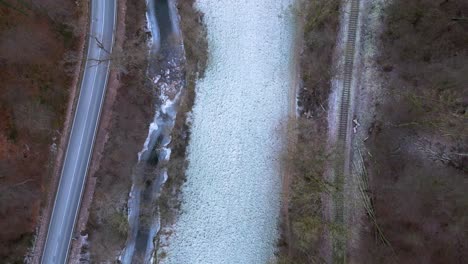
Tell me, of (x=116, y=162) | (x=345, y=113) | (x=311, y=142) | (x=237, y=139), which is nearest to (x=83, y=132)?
(x=116, y=162)

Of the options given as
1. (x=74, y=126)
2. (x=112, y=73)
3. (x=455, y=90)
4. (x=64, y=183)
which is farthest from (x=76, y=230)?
(x=455, y=90)

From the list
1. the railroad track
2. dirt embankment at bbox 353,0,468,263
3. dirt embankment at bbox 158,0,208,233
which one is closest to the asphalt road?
dirt embankment at bbox 158,0,208,233

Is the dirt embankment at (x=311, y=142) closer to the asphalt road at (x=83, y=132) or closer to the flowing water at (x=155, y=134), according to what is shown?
the flowing water at (x=155, y=134)

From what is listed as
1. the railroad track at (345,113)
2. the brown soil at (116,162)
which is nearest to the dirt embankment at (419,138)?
the railroad track at (345,113)

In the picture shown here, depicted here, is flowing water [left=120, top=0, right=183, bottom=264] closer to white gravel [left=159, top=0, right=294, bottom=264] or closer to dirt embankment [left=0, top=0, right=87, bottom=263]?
white gravel [left=159, top=0, right=294, bottom=264]

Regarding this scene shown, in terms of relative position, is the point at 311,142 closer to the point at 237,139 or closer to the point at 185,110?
the point at 237,139

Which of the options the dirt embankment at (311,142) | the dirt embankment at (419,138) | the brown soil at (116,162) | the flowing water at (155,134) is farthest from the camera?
the flowing water at (155,134)
